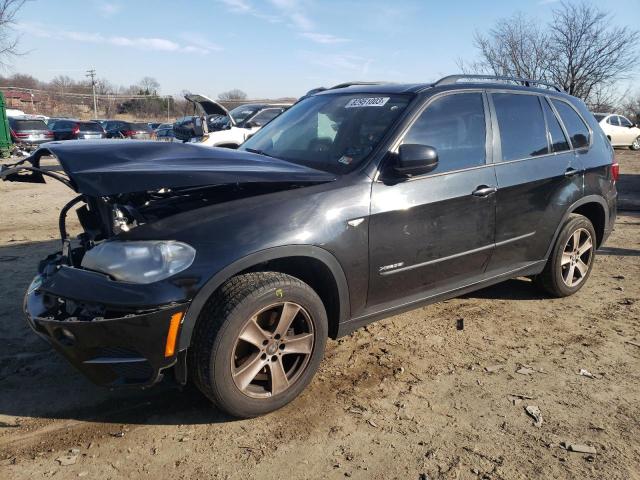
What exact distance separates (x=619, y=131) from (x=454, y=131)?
78.4 ft

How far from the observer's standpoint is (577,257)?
466cm

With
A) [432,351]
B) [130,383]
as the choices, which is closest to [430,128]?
[432,351]

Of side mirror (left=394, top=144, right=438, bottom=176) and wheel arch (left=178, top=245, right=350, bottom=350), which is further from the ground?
side mirror (left=394, top=144, right=438, bottom=176)

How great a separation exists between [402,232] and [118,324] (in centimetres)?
173

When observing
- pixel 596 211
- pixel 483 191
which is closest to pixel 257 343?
pixel 483 191

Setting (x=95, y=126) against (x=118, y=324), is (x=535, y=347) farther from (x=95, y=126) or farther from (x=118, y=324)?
(x=95, y=126)

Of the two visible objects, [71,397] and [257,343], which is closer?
[257,343]

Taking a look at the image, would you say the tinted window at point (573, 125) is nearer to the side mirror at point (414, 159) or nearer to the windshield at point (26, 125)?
the side mirror at point (414, 159)

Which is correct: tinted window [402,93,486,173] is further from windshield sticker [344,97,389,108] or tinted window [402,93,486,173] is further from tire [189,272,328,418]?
tire [189,272,328,418]

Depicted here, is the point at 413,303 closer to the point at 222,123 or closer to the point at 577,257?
the point at 577,257

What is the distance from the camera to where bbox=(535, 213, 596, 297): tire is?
4.43 meters

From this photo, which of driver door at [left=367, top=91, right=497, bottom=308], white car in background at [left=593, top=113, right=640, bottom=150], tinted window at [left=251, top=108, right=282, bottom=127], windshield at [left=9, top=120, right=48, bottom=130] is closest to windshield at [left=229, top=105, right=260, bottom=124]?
tinted window at [left=251, top=108, right=282, bottom=127]

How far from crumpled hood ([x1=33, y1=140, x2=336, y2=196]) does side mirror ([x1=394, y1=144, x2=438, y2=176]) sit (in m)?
0.44

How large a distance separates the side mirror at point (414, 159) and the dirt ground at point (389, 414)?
1.33 metres
